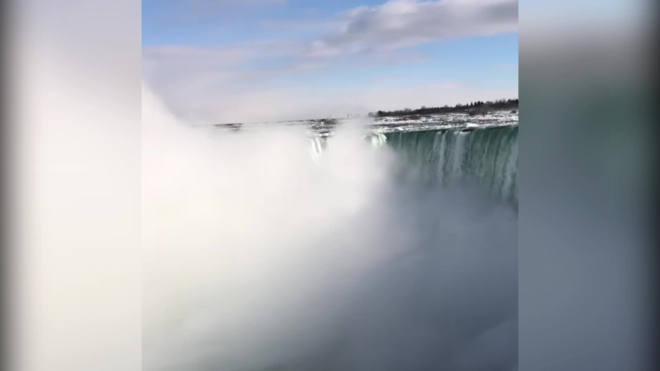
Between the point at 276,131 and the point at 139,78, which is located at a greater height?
the point at 139,78

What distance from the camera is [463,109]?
1.46 meters

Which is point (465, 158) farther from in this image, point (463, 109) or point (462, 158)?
point (463, 109)

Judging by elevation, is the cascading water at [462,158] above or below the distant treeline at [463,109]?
below

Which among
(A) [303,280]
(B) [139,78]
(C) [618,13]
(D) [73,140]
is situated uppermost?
(C) [618,13]

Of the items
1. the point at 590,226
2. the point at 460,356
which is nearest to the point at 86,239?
the point at 460,356

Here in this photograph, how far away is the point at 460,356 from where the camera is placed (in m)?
1.50

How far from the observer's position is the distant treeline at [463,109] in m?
1.45

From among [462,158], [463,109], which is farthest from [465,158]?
[463,109]

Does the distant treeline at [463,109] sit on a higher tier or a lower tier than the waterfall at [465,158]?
higher

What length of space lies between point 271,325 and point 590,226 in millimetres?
842

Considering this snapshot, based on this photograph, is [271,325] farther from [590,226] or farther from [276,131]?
[590,226]

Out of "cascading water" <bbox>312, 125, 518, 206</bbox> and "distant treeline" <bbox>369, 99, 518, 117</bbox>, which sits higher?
"distant treeline" <bbox>369, 99, 518, 117</bbox>

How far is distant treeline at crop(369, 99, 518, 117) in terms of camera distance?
145 centimetres

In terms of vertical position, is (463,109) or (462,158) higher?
(463,109)
